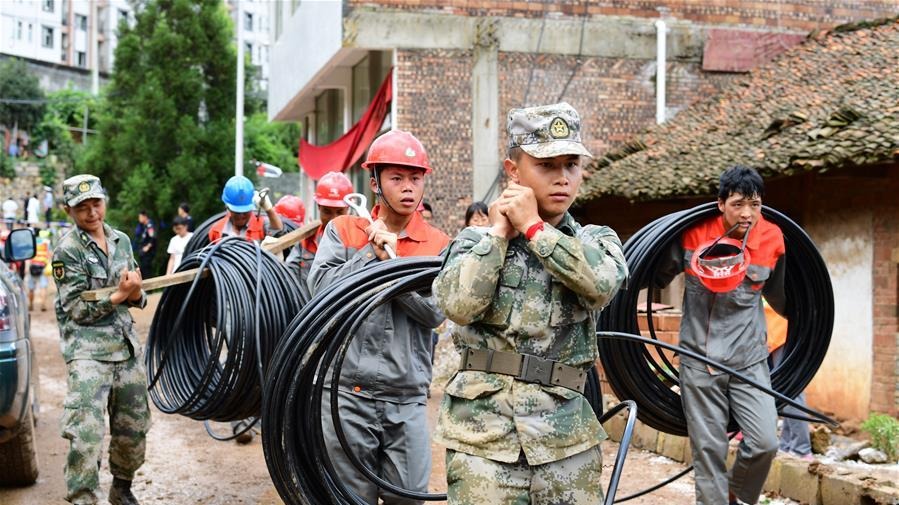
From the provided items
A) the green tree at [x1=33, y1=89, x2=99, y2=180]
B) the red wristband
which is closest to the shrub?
the red wristband

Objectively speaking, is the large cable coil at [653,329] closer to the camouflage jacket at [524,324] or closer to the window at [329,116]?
the camouflage jacket at [524,324]

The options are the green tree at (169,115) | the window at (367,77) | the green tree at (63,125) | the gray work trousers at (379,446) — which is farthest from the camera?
the green tree at (63,125)

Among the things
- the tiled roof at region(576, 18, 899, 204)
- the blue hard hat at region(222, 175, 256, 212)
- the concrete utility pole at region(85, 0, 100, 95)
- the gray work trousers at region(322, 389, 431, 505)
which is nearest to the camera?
the gray work trousers at region(322, 389, 431, 505)

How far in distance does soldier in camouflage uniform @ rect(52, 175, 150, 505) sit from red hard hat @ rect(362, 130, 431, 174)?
2.01 metres

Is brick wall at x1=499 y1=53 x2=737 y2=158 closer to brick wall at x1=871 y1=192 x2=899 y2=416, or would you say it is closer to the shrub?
brick wall at x1=871 y1=192 x2=899 y2=416

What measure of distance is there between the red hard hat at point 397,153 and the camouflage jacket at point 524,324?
1.36m

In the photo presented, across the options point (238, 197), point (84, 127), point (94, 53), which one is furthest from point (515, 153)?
point (94, 53)

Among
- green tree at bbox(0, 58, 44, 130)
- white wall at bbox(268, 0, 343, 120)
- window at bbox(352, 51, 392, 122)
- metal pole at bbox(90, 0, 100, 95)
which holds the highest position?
metal pole at bbox(90, 0, 100, 95)

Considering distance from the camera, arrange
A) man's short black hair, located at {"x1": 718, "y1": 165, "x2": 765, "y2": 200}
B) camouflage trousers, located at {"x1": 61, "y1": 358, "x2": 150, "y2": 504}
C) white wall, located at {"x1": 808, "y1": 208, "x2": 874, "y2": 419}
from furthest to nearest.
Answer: white wall, located at {"x1": 808, "y1": 208, "x2": 874, "y2": 419} → camouflage trousers, located at {"x1": 61, "y1": 358, "x2": 150, "y2": 504} → man's short black hair, located at {"x1": 718, "y1": 165, "x2": 765, "y2": 200}

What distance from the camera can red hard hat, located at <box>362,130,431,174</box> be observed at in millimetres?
4926

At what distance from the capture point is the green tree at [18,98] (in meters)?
49.9

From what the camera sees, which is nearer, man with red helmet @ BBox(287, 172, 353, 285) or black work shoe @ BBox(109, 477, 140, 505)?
black work shoe @ BBox(109, 477, 140, 505)

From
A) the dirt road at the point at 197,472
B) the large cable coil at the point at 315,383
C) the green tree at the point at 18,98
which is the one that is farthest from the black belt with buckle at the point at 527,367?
the green tree at the point at 18,98

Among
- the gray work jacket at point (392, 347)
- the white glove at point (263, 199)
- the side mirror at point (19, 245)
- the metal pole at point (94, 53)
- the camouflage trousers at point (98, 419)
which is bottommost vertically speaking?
the camouflage trousers at point (98, 419)
